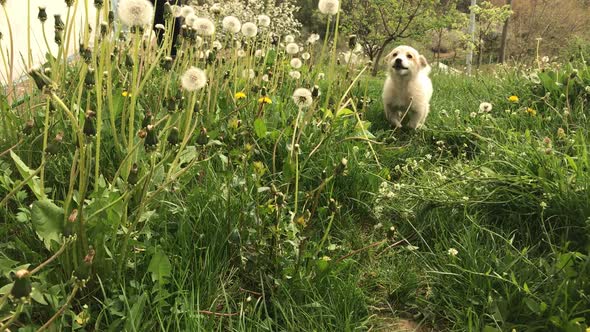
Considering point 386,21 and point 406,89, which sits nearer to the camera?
point 406,89

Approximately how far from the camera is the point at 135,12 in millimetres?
1454

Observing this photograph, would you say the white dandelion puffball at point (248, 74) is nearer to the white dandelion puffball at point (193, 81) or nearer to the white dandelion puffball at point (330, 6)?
the white dandelion puffball at point (330, 6)

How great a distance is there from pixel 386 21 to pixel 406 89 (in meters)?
14.7

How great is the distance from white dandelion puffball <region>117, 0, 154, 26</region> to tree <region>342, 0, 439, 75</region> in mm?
15672

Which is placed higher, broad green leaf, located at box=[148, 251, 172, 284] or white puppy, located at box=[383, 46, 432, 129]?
white puppy, located at box=[383, 46, 432, 129]

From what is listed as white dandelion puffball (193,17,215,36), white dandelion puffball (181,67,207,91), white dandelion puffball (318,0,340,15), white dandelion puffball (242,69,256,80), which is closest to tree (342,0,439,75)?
white dandelion puffball (242,69,256,80)

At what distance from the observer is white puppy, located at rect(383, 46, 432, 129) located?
405 centimetres

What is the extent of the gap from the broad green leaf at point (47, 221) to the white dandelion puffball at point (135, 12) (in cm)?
60

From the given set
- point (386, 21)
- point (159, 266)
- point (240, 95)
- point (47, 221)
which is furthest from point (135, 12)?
point (386, 21)

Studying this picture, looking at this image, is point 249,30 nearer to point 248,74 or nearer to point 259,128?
point 248,74

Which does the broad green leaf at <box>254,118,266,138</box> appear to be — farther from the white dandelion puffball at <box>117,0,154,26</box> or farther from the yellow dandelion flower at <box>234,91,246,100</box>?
the white dandelion puffball at <box>117,0,154,26</box>

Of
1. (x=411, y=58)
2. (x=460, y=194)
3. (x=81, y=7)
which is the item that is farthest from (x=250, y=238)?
(x=81, y=7)

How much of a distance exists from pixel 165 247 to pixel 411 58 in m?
3.43

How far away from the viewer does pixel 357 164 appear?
2.53 meters
